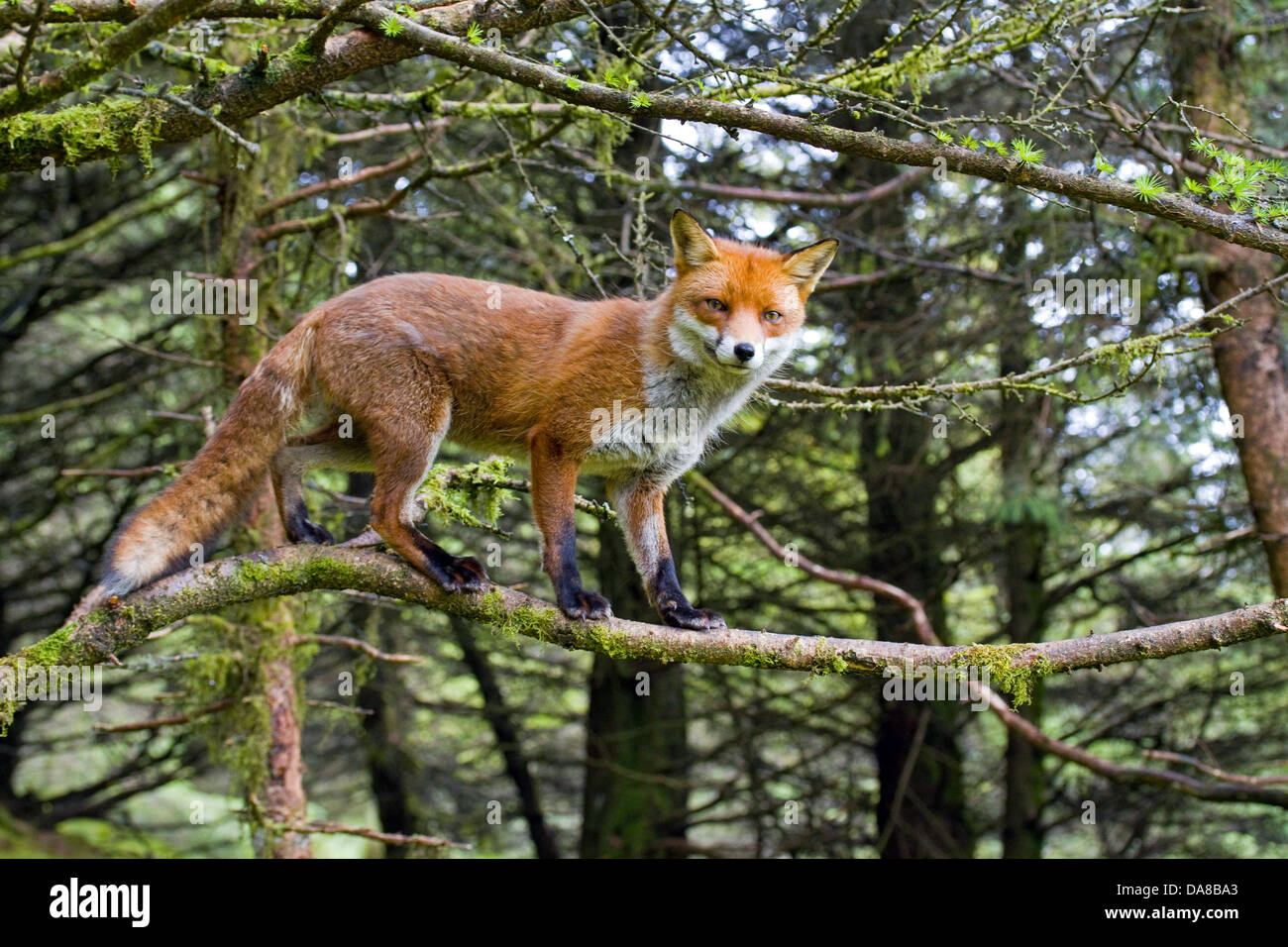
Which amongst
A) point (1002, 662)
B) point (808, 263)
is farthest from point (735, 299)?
point (1002, 662)

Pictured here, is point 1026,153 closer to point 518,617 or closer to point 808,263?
point 808,263

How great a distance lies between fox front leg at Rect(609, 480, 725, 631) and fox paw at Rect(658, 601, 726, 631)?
0.01 metres

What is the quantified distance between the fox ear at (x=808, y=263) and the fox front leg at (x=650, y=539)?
5.72ft

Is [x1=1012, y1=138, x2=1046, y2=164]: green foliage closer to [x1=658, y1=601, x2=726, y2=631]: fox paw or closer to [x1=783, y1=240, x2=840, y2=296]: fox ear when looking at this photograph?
[x1=783, y1=240, x2=840, y2=296]: fox ear

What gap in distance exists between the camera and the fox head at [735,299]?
6207mm

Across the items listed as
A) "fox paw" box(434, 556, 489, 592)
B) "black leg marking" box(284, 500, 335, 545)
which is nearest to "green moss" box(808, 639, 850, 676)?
"fox paw" box(434, 556, 489, 592)

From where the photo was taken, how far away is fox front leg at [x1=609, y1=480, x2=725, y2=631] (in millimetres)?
6281

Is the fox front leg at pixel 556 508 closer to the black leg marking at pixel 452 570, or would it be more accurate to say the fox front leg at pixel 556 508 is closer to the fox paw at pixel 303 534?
the black leg marking at pixel 452 570

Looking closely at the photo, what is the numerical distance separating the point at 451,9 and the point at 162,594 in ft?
10.7

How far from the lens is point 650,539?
6582 millimetres

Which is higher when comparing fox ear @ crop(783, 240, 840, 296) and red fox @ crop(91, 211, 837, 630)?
fox ear @ crop(783, 240, 840, 296)

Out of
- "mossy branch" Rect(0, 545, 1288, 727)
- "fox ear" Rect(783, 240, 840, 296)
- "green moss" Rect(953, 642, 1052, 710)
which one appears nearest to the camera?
"mossy branch" Rect(0, 545, 1288, 727)

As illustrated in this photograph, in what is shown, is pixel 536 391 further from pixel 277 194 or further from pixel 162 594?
pixel 277 194

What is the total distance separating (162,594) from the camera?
5.07 meters
